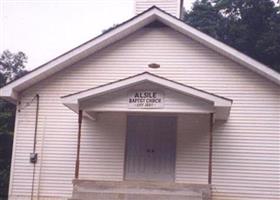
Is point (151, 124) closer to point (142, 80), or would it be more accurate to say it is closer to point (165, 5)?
point (142, 80)

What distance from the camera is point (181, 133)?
14328 millimetres

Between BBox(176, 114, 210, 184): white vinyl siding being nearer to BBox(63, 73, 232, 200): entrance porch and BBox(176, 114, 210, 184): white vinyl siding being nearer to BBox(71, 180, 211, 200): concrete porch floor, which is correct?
BBox(63, 73, 232, 200): entrance porch

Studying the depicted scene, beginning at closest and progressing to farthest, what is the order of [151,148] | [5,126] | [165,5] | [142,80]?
[142,80], [151,148], [165,5], [5,126]

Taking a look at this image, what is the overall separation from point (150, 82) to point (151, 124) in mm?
2589

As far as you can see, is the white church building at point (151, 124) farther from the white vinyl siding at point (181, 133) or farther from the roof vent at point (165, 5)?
the roof vent at point (165, 5)

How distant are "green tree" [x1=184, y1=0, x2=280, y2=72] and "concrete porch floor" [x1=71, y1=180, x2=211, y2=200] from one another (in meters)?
18.3

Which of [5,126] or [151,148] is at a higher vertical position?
[5,126]

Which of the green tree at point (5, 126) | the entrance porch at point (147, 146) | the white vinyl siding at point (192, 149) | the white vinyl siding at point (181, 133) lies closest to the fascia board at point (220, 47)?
the white vinyl siding at point (181, 133)

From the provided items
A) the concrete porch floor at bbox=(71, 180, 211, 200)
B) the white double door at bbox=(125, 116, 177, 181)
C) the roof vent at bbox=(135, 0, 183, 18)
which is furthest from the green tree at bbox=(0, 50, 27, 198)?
the concrete porch floor at bbox=(71, 180, 211, 200)

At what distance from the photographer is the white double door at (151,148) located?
14305mm

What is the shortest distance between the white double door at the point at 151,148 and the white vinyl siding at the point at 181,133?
0.32 m

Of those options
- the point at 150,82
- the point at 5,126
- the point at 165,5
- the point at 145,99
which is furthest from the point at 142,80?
the point at 5,126

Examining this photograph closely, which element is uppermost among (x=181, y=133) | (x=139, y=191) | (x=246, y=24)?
(x=246, y=24)

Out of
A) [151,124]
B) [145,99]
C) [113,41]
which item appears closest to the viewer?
[145,99]
